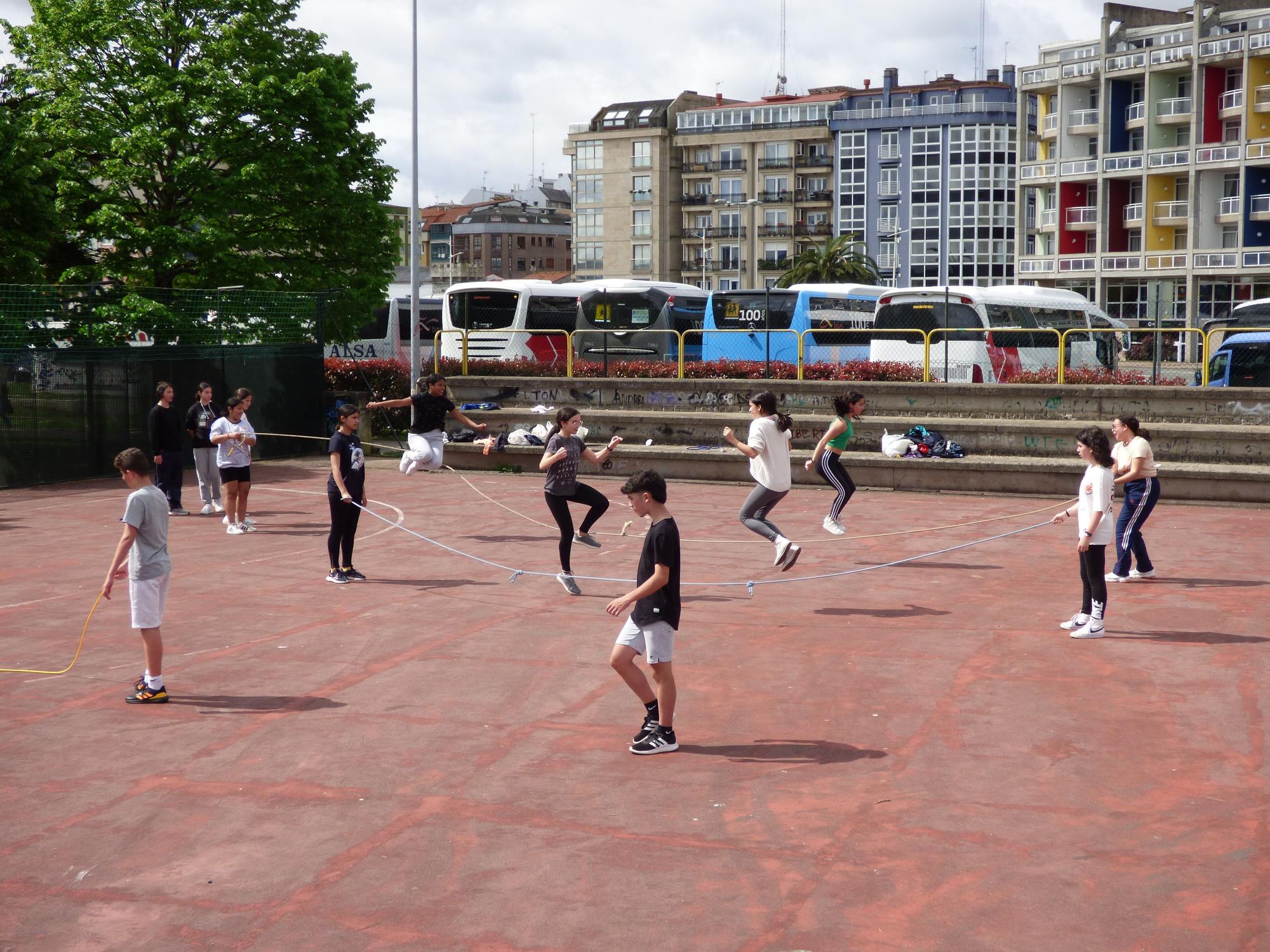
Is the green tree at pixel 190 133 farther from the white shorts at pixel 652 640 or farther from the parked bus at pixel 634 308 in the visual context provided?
the white shorts at pixel 652 640

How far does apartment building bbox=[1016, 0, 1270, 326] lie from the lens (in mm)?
63781

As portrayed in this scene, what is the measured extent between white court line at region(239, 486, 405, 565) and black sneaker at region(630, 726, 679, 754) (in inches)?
311

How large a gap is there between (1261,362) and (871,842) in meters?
18.7

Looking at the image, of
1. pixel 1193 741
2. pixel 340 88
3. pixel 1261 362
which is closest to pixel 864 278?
pixel 340 88

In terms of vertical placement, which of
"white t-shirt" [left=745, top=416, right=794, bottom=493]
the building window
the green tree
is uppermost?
the building window

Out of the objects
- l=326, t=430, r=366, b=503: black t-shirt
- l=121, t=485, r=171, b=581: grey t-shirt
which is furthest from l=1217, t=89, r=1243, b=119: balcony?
l=121, t=485, r=171, b=581: grey t-shirt

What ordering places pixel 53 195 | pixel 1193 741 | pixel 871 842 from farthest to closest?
pixel 53 195 < pixel 1193 741 < pixel 871 842

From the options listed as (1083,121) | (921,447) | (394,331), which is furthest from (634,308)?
(1083,121)

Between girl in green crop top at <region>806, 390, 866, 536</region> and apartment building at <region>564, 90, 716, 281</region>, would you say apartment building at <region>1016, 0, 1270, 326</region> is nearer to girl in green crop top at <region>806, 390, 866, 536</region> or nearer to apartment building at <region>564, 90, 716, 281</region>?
apartment building at <region>564, 90, 716, 281</region>

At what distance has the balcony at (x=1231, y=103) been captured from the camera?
209 feet

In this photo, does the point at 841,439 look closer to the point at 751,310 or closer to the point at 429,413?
the point at 429,413

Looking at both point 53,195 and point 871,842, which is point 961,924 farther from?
point 53,195

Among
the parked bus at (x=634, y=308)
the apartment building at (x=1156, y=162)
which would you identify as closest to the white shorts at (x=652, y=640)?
the parked bus at (x=634, y=308)

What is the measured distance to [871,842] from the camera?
618 cm
